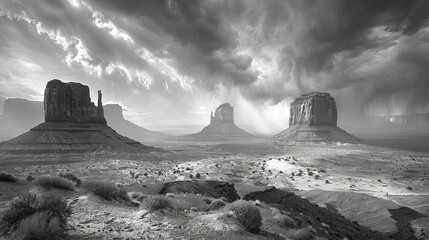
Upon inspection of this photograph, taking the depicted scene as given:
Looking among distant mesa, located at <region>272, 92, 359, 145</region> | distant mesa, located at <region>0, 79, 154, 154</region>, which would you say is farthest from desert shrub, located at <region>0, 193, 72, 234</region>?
distant mesa, located at <region>272, 92, 359, 145</region>

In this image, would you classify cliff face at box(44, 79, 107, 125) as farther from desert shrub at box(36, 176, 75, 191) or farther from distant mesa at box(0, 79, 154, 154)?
desert shrub at box(36, 176, 75, 191)

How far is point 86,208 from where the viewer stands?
10.5 metres

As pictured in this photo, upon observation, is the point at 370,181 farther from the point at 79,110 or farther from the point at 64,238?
the point at 79,110

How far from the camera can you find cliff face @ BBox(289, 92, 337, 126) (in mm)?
152250

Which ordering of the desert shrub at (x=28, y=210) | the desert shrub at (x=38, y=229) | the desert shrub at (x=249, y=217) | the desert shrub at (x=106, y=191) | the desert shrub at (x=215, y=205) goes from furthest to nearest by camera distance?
the desert shrub at (x=215, y=205) → the desert shrub at (x=106, y=191) → the desert shrub at (x=249, y=217) → the desert shrub at (x=28, y=210) → the desert shrub at (x=38, y=229)

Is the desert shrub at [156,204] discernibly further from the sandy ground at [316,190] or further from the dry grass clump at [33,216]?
the dry grass clump at [33,216]

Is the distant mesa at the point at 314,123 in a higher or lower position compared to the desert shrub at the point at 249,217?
higher

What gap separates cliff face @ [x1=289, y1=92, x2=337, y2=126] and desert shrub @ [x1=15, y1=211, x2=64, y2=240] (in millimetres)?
160235

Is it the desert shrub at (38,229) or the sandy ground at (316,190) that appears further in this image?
the sandy ground at (316,190)

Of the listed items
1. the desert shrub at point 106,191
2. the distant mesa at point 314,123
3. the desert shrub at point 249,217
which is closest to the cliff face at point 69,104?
the desert shrub at point 106,191

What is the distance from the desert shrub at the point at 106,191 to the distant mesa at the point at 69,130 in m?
63.6

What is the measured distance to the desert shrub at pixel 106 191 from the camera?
12.2m

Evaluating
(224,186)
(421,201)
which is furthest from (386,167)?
(224,186)

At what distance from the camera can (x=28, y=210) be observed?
26.0 feet
